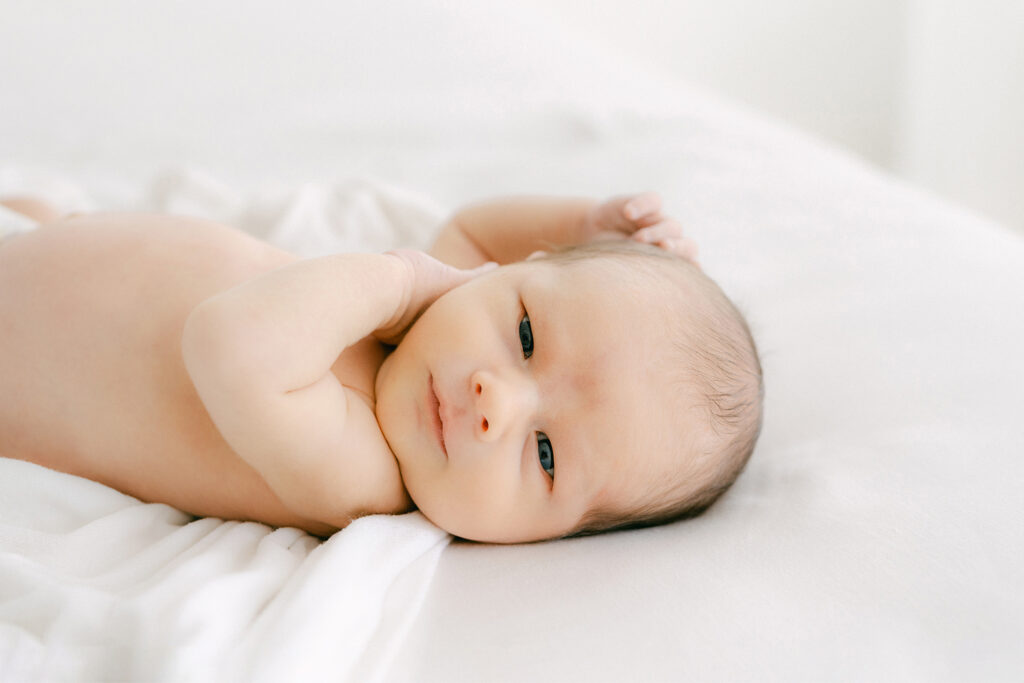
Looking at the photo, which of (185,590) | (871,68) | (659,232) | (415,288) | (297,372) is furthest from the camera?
(871,68)

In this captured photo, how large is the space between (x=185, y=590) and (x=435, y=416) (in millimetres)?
343

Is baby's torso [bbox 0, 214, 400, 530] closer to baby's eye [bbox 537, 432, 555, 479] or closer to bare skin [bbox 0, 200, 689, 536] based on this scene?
bare skin [bbox 0, 200, 689, 536]

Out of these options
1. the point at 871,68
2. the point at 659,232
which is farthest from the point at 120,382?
the point at 871,68

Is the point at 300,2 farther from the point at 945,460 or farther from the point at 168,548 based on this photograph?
the point at 945,460

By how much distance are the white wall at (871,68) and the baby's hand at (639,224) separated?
66.7 inches

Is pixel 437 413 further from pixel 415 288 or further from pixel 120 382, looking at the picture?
pixel 120 382

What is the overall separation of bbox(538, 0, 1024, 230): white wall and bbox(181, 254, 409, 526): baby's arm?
219 cm

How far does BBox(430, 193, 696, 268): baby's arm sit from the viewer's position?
143cm

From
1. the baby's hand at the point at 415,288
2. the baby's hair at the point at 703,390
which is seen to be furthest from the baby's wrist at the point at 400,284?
the baby's hair at the point at 703,390

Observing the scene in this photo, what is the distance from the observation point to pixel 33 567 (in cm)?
81

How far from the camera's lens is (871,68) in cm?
314

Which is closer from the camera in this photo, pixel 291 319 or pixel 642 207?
pixel 291 319

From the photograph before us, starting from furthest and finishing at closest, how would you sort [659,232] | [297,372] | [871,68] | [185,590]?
[871,68]
[659,232]
[297,372]
[185,590]

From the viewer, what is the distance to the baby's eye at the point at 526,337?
103 cm
